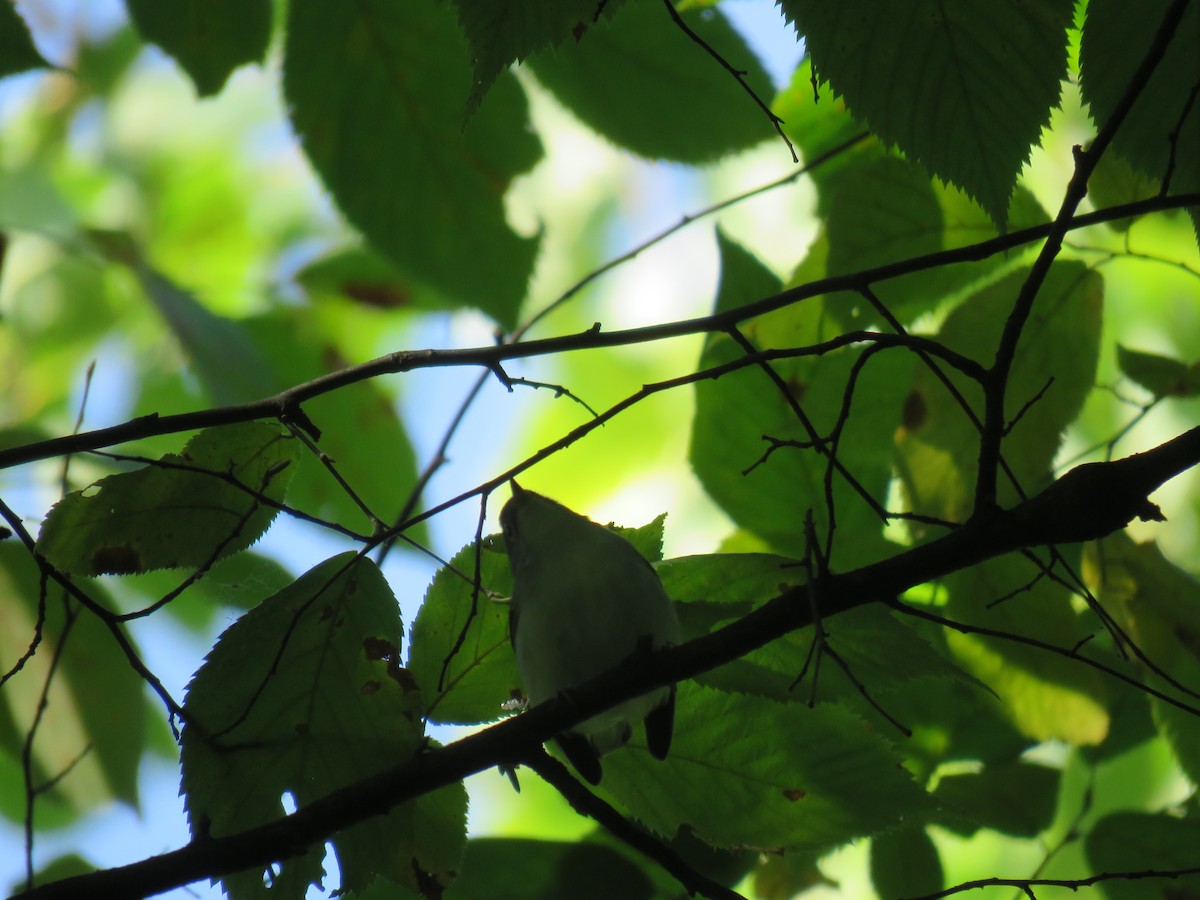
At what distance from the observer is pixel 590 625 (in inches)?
84.0

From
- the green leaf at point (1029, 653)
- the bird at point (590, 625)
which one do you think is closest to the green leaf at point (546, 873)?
the bird at point (590, 625)

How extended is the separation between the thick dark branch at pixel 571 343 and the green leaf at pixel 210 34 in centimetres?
90

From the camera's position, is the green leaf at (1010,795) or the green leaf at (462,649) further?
the green leaf at (1010,795)

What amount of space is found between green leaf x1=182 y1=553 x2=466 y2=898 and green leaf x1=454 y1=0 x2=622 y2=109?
751 millimetres

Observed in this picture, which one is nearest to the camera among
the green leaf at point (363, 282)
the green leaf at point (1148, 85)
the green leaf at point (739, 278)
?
the green leaf at point (1148, 85)

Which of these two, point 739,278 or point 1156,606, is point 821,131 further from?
point 1156,606

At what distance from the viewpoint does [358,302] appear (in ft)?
11.5

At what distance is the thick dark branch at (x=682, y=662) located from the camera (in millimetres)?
1245

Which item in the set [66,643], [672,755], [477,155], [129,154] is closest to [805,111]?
[477,155]

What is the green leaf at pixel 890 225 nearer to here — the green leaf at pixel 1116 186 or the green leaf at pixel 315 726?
the green leaf at pixel 1116 186

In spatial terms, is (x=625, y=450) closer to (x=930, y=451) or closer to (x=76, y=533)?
(x=930, y=451)

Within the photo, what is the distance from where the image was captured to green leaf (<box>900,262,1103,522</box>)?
2.05 metres

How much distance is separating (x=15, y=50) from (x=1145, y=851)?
2.53 meters

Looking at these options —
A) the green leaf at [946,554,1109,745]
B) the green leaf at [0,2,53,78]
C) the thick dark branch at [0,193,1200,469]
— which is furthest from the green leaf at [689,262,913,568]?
the green leaf at [0,2,53,78]
